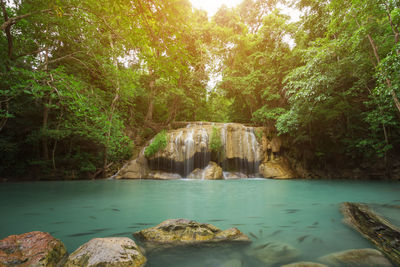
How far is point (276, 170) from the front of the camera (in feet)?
36.8

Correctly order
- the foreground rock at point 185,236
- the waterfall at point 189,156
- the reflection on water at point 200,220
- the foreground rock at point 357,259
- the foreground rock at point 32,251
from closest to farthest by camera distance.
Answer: the foreground rock at point 32,251
the foreground rock at point 357,259
the reflection on water at point 200,220
the foreground rock at point 185,236
the waterfall at point 189,156

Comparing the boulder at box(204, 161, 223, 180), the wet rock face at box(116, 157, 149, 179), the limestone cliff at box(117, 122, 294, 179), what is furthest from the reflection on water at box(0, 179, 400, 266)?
the limestone cliff at box(117, 122, 294, 179)

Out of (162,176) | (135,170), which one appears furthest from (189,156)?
(135,170)

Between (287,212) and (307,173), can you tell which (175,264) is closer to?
(287,212)

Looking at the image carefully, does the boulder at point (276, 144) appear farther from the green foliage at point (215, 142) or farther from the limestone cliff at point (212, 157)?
the green foliage at point (215, 142)

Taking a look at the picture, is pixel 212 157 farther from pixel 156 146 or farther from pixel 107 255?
pixel 107 255

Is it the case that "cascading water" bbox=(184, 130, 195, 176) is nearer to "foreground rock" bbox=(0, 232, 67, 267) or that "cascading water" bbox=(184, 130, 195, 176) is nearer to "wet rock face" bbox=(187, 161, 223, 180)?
"wet rock face" bbox=(187, 161, 223, 180)

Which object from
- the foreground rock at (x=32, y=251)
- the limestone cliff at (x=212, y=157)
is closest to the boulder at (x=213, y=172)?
the limestone cliff at (x=212, y=157)

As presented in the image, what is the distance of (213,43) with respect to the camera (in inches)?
622

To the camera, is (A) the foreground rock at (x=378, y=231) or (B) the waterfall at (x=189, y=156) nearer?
(A) the foreground rock at (x=378, y=231)

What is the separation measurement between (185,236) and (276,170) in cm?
1051

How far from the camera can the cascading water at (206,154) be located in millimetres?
11523

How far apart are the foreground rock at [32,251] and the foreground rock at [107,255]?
0.16m

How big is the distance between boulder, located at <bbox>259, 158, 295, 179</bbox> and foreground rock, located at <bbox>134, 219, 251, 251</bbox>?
9.86 meters
